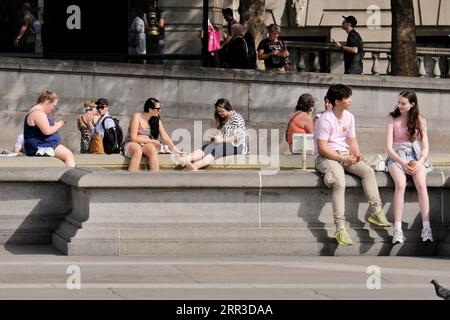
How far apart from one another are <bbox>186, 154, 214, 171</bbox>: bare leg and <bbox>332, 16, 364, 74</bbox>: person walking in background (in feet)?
37.7

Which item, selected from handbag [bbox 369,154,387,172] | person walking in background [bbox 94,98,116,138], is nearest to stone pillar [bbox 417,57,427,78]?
person walking in background [bbox 94,98,116,138]

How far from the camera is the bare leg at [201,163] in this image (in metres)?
17.5

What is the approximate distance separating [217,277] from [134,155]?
408cm

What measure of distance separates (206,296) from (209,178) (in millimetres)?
3224

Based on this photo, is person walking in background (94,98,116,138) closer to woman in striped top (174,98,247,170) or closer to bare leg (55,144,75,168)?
bare leg (55,144,75,168)

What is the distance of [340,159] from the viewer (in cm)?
1620

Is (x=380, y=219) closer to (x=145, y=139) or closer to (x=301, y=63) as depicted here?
(x=145, y=139)

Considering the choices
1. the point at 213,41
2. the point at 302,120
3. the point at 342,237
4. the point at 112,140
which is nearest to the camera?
the point at 342,237

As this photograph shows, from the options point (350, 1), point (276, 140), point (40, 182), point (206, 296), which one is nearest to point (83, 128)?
point (276, 140)

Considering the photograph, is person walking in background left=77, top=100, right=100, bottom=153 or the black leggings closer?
the black leggings

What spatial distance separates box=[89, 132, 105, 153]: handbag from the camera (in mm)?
20850

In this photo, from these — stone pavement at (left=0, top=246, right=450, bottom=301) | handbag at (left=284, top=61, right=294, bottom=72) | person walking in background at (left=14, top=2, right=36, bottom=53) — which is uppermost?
person walking in background at (left=14, top=2, right=36, bottom=53)

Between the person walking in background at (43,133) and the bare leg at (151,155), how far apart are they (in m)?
0.85

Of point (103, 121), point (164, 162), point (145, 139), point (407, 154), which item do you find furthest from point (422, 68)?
point (407, 154)
